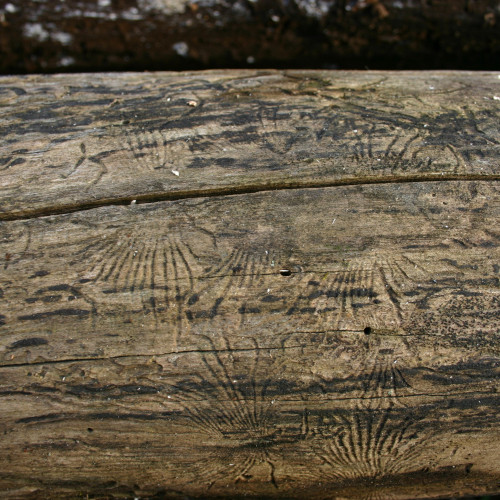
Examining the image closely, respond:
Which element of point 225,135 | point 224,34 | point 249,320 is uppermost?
point 224,34

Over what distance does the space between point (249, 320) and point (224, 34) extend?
193 cm

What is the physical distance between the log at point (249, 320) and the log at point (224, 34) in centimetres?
122

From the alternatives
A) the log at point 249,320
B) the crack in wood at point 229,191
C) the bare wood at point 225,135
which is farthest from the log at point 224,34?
the crack in wood at point 229,191

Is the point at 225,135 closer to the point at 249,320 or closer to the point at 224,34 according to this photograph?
the point at 249,320

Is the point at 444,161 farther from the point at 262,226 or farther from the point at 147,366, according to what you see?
the point at 147,366

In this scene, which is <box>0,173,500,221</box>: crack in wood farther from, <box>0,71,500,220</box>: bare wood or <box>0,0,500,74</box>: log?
<box>0,0,500,74</box>: log

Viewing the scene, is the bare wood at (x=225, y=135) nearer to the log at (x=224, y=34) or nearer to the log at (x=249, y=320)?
the log at (x=249, y=320)

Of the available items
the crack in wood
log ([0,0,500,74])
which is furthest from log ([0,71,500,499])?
log ([0,0,500,74])

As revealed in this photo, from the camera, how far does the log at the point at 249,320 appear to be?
Result: 145 cm

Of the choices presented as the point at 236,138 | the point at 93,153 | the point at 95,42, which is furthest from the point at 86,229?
the point at 95,42

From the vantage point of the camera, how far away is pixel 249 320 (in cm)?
146

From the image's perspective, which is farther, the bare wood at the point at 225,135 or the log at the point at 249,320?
the bare wood at the point at 225,135

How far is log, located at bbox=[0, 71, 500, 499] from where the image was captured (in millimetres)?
1449

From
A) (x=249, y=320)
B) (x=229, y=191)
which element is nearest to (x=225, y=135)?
(x=229, y=191)
